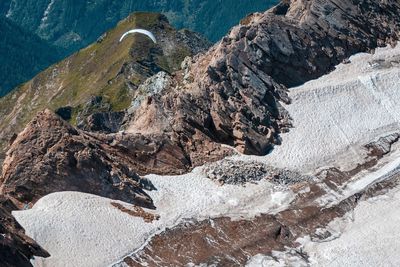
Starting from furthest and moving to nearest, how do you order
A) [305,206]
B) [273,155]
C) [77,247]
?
[273,155] < [305,206] < [77,247]

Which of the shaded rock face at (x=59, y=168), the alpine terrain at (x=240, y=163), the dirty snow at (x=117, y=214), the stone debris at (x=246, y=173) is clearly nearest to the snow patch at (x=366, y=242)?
the alpine terrain at (x=240, y=163)

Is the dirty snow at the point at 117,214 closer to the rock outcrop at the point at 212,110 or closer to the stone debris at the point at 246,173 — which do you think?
the stone debris at the point at 246,173

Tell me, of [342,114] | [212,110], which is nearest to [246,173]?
[212,110]

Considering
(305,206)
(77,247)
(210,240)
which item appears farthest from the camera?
(305,206)

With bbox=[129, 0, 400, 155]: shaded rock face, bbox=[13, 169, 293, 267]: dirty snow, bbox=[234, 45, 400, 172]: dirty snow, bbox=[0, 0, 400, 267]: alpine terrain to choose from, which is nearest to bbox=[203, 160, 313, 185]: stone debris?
bbox=[0, 0, 400, 267]: alpine terrain

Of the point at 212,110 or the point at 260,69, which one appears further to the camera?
the point at 260,69

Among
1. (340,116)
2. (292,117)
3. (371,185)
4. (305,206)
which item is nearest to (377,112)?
(340,116)

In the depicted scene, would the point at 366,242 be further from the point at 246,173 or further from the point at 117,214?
the point at 117,214

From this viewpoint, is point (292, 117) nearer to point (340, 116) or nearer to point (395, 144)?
point (340, 116)
